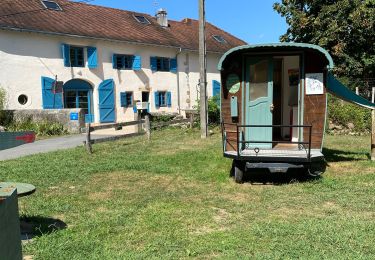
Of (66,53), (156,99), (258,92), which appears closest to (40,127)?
(66,53)

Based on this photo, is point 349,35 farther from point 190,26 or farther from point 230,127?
Answer: point 230,127

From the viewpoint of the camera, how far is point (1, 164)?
1030 cm

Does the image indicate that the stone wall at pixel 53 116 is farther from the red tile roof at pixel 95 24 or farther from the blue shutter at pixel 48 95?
the red tile roof at pixel 95 24

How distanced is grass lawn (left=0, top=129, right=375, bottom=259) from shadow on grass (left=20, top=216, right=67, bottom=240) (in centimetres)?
4

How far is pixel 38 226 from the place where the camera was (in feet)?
17.5

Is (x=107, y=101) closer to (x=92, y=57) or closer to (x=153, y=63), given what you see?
(x=92, y=57)

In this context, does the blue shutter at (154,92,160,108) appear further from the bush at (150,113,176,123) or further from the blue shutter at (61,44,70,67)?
the blue shutter at (61,44,70,67)

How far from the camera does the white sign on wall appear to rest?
798 cm

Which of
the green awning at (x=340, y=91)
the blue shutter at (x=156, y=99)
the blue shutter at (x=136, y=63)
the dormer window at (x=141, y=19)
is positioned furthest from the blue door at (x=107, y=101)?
the green awning at (x=340, y=91)

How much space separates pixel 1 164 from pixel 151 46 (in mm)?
16355

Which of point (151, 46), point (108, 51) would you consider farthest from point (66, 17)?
point (151, 46)

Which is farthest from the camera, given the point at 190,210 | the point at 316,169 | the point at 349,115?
the point at 349,115

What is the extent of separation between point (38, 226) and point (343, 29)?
67.4ft

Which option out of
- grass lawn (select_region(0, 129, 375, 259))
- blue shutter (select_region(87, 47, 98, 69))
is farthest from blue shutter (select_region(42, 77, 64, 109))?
grass lawn (select_region(0, 129, 375, 259))
